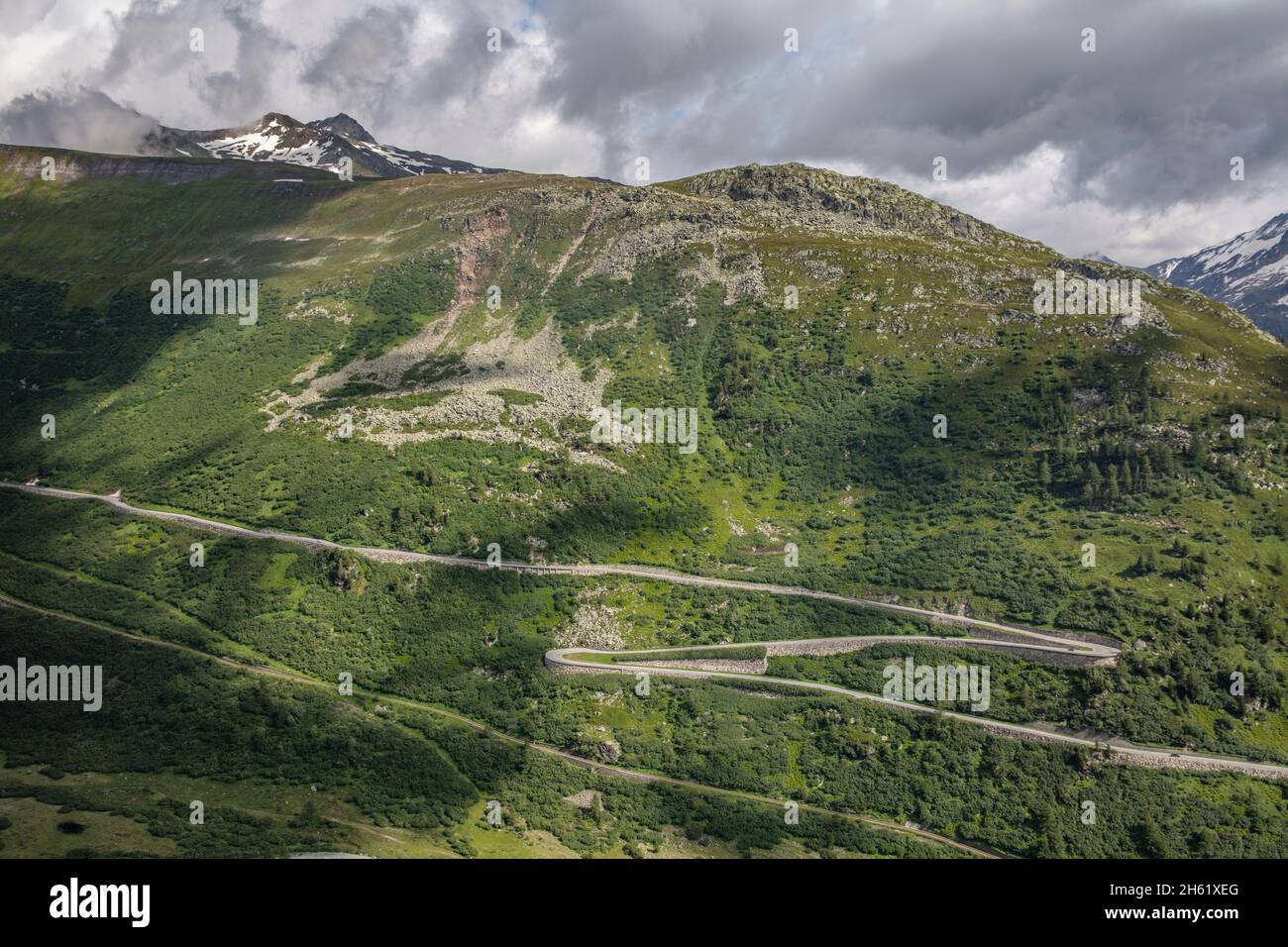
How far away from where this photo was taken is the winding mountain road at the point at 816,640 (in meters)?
62.7

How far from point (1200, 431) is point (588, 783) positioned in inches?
3320

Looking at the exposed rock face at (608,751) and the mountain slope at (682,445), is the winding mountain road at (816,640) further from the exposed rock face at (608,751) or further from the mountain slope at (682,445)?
the exposed rock face at (608,751)

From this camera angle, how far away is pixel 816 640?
77438mm

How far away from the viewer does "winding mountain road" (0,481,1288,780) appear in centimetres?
6266

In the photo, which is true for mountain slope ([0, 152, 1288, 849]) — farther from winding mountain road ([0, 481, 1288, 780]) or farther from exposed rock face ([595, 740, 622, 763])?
winding mountain road ([0, 481, 1288, 780])

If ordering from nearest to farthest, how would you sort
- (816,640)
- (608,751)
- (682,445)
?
(608,751), (816,640), (682,445)

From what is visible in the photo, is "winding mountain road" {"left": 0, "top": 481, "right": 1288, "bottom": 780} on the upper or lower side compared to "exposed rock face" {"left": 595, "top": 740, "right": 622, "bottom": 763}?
upper

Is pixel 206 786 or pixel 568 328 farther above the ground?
pixel 568 328

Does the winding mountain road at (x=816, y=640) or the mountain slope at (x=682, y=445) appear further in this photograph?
the mountain slope at (x=682, y=445)

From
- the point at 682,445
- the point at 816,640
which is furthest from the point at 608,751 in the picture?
the point at 682,445

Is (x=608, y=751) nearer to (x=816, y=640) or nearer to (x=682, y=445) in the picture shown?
(x=816, y=640)

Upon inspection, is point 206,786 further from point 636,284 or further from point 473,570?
point 636,284

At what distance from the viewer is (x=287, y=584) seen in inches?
3297

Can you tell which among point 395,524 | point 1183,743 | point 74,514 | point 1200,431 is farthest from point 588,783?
point 1200,431
